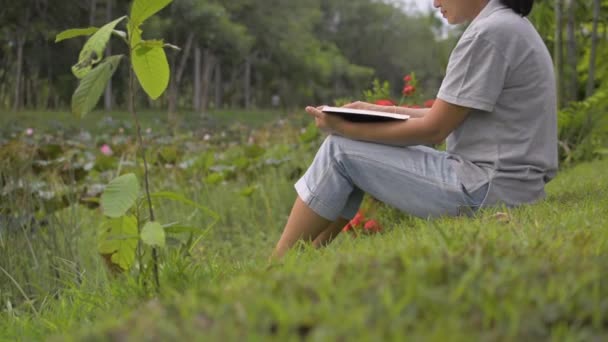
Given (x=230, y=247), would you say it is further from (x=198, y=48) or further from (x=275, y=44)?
(x=275, y=44)

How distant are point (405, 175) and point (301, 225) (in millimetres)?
441

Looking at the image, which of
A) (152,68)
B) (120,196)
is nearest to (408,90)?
(152,68)

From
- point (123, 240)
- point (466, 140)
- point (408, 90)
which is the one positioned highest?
point (408, 90)

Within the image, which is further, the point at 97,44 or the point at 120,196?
the point at 120,196

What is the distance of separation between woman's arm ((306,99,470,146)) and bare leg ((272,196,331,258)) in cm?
32

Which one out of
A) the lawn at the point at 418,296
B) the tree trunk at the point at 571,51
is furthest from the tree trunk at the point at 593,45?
the lawn at the point at 418,296

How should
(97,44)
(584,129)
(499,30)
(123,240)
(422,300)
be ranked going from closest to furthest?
(422,300), (97,44), (123,240), (499,30), (584,129)

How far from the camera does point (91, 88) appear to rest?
6.52 ft

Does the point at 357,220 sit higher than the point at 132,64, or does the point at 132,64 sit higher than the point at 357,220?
the point at 132,64

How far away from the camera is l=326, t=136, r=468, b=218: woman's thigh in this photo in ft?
8.94

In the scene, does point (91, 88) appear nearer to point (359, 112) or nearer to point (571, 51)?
point (359, 112)

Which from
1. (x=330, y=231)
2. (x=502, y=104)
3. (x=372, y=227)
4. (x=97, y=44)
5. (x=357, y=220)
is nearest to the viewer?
(x=97, y=44)

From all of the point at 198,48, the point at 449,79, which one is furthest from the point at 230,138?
the point at 198,48

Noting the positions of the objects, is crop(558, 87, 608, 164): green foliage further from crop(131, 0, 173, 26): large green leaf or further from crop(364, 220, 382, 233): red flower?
crop(131, 0, 173, 26): large green leaf
